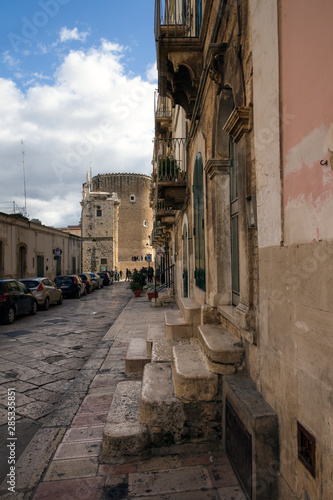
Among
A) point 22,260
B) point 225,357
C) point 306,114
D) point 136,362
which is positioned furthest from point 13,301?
point 22,260

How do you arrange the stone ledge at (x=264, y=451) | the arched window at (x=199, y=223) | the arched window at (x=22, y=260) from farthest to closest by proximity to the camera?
the arched window at (x=22, y=260) < the arched window at (x=199, y=223) < the stone ledge at (x=264, y=451)

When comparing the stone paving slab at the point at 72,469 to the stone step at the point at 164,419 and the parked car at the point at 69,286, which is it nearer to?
the stone step at the point at 164,419

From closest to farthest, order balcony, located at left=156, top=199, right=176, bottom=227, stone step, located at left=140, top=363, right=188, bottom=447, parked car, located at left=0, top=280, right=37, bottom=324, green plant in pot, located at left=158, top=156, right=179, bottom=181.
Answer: stone step, located at left=140, top=363, right=188, bottom=447 < green plant in pot, located at left=158, top=156, right=179, bottom=181 < parked car, located at left=0, top=280, right=37, bottom=324 < balcony, located at left=156, top=199, right=176, bottom=227

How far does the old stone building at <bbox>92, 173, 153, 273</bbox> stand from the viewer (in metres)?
49.1

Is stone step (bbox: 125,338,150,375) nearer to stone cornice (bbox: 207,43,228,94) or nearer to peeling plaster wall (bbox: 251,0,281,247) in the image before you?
peeling plaster wall (bbox: 251,0,281,247)

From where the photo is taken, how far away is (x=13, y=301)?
10781mm

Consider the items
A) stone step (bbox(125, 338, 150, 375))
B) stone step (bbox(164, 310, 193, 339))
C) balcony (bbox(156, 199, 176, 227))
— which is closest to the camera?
stone step (bbox(164, 310, 193, 339))

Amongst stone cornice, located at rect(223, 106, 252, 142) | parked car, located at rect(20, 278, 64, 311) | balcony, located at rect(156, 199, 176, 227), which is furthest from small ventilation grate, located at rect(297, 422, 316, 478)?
parked car, located at rect(20, 278, 64, 311)

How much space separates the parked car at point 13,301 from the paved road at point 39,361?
0.34 meters

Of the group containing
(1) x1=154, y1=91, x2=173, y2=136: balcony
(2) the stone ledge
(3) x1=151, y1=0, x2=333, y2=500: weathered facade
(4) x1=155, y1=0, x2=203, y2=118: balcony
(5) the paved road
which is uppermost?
(1) x1=154, y1=91, x2=173, y2=136: balcony

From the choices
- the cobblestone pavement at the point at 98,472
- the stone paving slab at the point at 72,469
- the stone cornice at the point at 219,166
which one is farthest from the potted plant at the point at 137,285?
the stone paving slab at the point at 72,469

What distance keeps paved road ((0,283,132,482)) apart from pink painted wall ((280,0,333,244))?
319 centimetres

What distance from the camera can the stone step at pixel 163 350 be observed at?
4.09m

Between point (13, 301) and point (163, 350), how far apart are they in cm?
814
